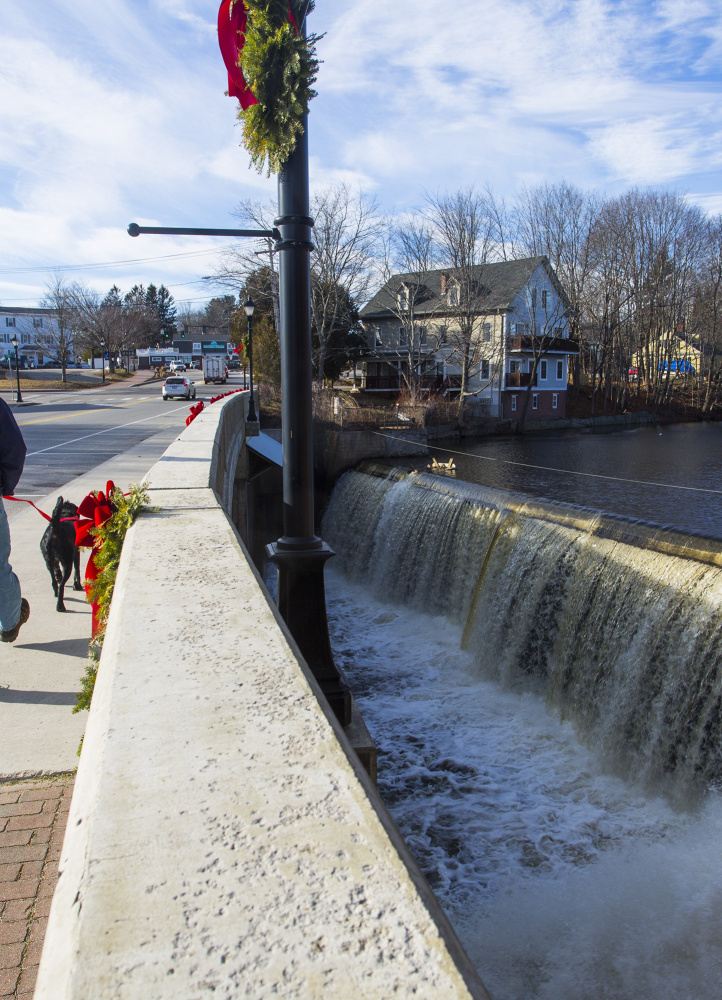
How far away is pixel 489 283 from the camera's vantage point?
44.0 meters

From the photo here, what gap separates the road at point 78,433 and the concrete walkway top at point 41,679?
4396 mm

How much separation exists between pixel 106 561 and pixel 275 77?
2799 millimetres

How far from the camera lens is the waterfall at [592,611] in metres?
6.24

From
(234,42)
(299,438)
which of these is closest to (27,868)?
(299,438)

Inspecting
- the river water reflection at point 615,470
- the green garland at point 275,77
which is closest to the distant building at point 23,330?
the river water reflection at point 615,470

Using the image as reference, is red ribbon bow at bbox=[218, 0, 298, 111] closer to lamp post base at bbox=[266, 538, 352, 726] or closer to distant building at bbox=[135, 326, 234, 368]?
lamp post base at bbox=[266, 538, 352, 726]

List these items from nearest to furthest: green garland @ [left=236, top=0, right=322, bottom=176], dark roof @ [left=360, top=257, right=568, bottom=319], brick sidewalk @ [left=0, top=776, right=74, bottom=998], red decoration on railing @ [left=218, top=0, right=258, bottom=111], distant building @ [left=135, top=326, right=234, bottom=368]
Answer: brick sidewalk @ [left=0, top=776, right=74, bottom=998], green garland @ [left=236, top=0, right=322, bottom=176], red decoration on railing @ [left=218, top=0, right=258, bottom=111], dark roof @ [left=360, top=257, right=568, bottom=319], distant building @ [left=135, top=326, right=234, bottom=368]

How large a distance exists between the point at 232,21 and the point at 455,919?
5.60m

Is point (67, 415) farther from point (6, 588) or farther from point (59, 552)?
point (6, 588)

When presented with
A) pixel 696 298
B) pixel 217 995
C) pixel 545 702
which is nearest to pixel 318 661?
pixel 217 995

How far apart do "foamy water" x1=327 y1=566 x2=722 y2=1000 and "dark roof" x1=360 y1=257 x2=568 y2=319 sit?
3372 cm

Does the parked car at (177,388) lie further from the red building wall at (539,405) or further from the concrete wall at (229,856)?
the concrete wall at (229,856)

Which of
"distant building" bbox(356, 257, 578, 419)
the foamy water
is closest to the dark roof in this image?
"distant building" bbox(356, 257, 578, 419)

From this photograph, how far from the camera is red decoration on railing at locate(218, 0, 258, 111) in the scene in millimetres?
3996
